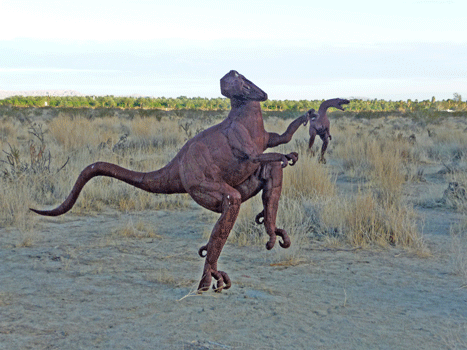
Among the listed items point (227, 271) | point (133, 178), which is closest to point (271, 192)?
point (133, 178)

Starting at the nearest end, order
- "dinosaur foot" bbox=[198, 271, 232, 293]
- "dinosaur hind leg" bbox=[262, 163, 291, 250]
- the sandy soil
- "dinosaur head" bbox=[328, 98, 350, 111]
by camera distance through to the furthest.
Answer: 1. the sandy soil
2. "dinosaur hind leg" bbox=[262, 163, 291, 250]
3. "dinosaur foot" bbox=[198, 271, 232, 293]
4. "dinosaur head" bbox=[328, 98, 350, 111]

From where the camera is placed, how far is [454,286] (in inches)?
189

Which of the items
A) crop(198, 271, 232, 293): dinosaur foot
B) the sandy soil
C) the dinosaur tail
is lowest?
the sandy soil

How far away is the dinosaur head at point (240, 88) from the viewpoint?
3672 mm

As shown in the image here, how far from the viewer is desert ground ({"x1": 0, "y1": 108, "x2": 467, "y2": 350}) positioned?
3656 mm

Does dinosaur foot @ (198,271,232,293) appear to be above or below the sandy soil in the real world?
above

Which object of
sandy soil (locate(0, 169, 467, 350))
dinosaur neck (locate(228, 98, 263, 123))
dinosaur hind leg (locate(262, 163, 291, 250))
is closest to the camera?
sandy soil (locate(0, 169, 467, 350))

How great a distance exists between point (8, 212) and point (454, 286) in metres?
5.40

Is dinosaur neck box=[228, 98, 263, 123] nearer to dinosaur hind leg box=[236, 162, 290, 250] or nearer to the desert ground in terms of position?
dinosaur hind leg box=[236, 162, 290, 250]

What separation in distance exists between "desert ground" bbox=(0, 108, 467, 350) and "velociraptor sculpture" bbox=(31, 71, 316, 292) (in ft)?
2.12

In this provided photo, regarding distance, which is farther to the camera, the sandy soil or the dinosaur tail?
the dinosaur tail

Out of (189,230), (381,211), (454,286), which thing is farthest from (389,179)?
(454,286)

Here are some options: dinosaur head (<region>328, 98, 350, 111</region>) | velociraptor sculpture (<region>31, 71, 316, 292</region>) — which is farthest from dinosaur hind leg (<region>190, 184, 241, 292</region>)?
dinosaur head (<region>328, 98, 350, 111</region>)

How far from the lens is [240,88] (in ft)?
12.0
